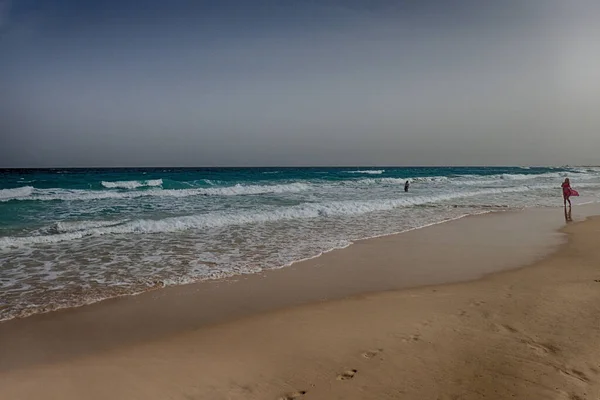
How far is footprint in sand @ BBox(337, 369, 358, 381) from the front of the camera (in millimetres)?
3326

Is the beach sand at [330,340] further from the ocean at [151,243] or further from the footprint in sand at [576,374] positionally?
the ocean at [151,243]

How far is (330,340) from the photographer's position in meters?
4.12

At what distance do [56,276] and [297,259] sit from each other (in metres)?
4.34

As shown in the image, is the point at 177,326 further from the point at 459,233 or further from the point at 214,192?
the point at 214,192

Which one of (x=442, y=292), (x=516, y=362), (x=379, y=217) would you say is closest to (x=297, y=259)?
(x=442, y=292)

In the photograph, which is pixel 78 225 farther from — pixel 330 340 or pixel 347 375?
pixel 347 375

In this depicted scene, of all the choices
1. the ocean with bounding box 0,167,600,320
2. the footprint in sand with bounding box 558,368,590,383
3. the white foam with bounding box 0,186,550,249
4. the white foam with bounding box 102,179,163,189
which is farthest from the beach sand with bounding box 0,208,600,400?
the white foam with bounding box 102,179,163,189

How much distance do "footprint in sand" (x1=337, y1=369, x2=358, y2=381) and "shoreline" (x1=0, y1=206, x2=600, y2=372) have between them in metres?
1.95

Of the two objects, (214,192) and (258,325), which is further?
(214,192)

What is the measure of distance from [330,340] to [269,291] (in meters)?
2.11

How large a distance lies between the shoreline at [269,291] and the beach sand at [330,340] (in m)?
0.03

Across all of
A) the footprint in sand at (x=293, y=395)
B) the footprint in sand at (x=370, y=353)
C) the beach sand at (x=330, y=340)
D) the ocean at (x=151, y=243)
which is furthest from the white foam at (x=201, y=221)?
the footprint in sand at (x=293, y=395)

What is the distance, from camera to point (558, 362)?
346 centimetres

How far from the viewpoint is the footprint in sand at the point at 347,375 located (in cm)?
333
